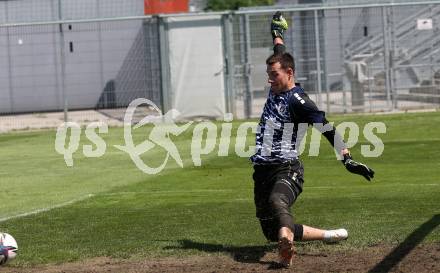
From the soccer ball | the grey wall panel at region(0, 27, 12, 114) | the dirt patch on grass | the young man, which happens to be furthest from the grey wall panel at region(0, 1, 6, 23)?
the young man

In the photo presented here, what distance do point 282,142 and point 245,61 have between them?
16.7m

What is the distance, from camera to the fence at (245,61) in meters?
24.9

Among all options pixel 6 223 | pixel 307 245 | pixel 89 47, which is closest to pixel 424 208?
pixel 307 245

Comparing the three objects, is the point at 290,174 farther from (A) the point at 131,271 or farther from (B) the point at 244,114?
(B) the point at 244,114

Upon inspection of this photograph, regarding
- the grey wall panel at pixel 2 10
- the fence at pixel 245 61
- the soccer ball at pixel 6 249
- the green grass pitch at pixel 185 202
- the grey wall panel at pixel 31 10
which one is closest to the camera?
the soccer ball at pixel 6 249

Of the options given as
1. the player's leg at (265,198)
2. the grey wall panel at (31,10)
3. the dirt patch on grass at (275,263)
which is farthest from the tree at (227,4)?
the dirt patch on grass at (275,263)

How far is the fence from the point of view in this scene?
24.9m

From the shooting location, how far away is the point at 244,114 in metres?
25.0

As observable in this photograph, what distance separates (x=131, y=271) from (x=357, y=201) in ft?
13.9

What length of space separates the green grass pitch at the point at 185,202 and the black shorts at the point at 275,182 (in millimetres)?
665

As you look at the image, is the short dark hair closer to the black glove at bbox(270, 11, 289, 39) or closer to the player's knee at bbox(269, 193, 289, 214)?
the player's knee at bbox(269, 193, 289, 214)

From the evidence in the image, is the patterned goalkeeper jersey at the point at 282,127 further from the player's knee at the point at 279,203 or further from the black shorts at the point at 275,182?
the player's knee at the point at 279,203

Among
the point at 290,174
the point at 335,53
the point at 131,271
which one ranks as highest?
the point at 335,53

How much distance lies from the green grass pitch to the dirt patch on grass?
283 mm
